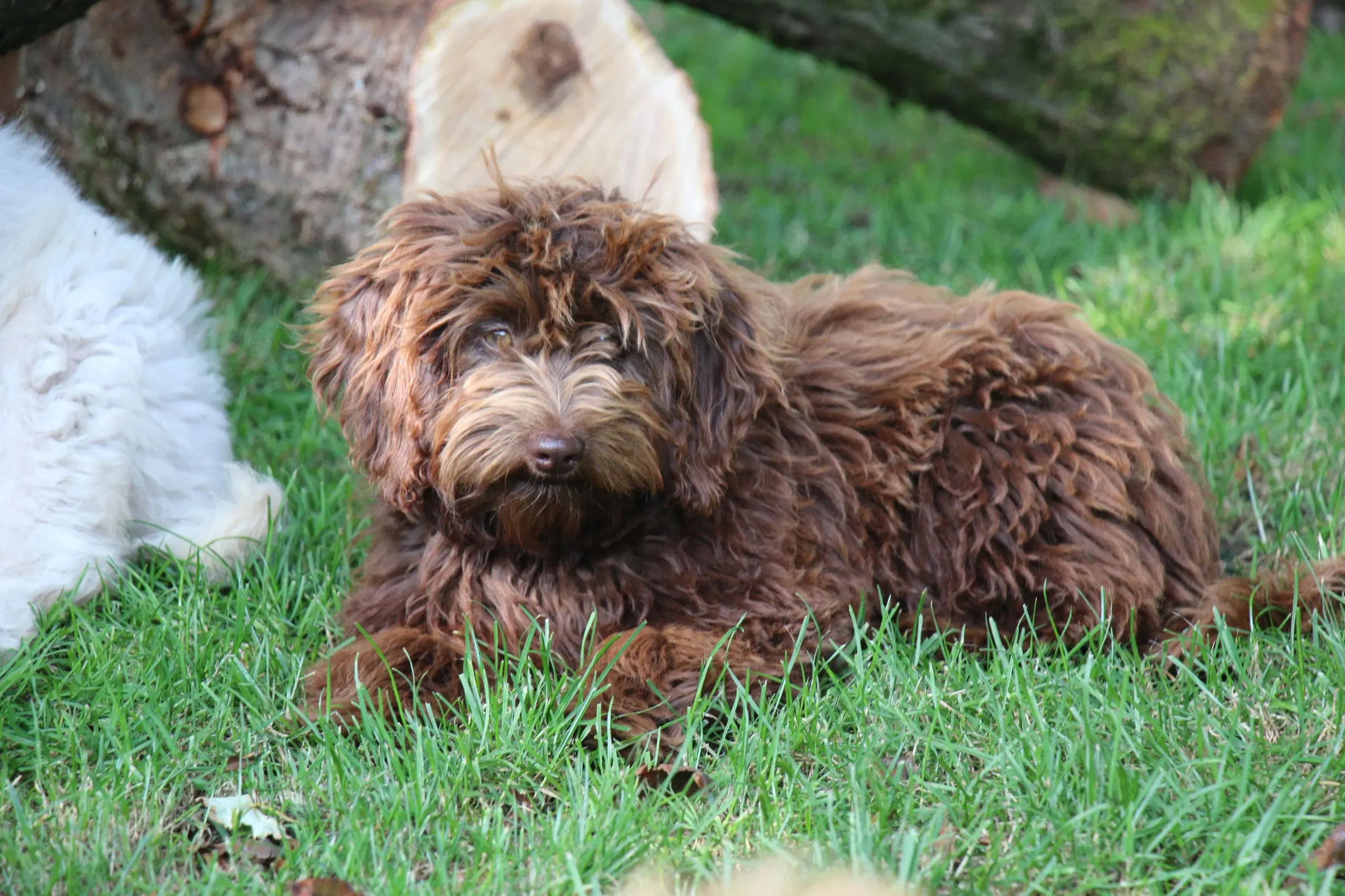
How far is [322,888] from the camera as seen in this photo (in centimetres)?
251

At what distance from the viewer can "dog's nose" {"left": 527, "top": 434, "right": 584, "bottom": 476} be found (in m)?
2.95

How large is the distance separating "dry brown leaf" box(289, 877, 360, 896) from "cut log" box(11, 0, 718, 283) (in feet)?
7.83

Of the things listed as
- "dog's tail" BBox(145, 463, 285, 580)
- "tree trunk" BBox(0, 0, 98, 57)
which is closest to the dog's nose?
"dog's tail" BBox(145, 463, 285, 580)

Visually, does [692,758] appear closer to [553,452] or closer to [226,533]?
[553,452]

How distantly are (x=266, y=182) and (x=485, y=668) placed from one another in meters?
2.42

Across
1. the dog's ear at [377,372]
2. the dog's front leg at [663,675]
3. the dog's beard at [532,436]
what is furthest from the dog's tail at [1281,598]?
the dog's ear at [377,372]

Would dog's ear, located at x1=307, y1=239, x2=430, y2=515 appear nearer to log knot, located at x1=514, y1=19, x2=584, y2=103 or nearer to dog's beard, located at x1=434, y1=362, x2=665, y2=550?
dog's beard, located at x1=434, y1=362, x2=665, y2=550

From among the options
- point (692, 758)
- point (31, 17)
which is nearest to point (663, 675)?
point (692, 758)

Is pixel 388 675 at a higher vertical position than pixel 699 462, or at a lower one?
lower

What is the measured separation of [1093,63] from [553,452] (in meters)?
3.99

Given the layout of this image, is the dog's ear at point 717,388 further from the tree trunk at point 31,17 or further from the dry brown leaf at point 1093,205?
the dry brown leaf at point 1093,205

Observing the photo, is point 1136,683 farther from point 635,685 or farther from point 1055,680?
point 635,685

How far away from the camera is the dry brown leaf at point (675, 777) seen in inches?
114

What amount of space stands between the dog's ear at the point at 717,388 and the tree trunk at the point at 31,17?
2.27 metres
